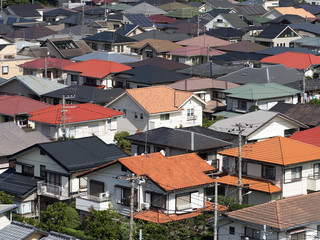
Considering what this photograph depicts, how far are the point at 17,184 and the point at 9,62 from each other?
90.6 feet

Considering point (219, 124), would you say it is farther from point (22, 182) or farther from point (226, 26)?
point (226, 26)

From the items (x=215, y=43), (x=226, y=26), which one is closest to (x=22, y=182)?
(x=215, y=43)

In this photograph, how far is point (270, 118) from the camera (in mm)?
35188

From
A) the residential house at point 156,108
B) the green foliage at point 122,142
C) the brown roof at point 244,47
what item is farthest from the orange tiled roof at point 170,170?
the brown roof at point 244,47

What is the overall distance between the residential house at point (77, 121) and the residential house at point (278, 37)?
2974 cm

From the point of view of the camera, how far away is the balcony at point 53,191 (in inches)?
1155

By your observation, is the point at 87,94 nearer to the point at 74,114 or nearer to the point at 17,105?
the point at 17,105

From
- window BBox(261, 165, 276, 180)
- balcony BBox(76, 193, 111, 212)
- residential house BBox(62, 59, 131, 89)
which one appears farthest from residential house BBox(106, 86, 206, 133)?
balcony BBox(76, 193, 111, 212)

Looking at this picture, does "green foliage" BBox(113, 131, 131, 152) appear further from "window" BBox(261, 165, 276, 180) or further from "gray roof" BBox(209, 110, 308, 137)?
"window" BBox(261, 165, 276, 180)

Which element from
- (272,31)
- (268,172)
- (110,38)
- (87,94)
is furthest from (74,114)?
(272,31)

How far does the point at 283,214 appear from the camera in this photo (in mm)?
23703

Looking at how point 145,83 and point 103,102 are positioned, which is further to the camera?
point 145,83

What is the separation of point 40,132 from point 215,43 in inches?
1244

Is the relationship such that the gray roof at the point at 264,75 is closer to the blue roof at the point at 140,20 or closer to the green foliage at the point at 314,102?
the green foliage at the point at 314,102
